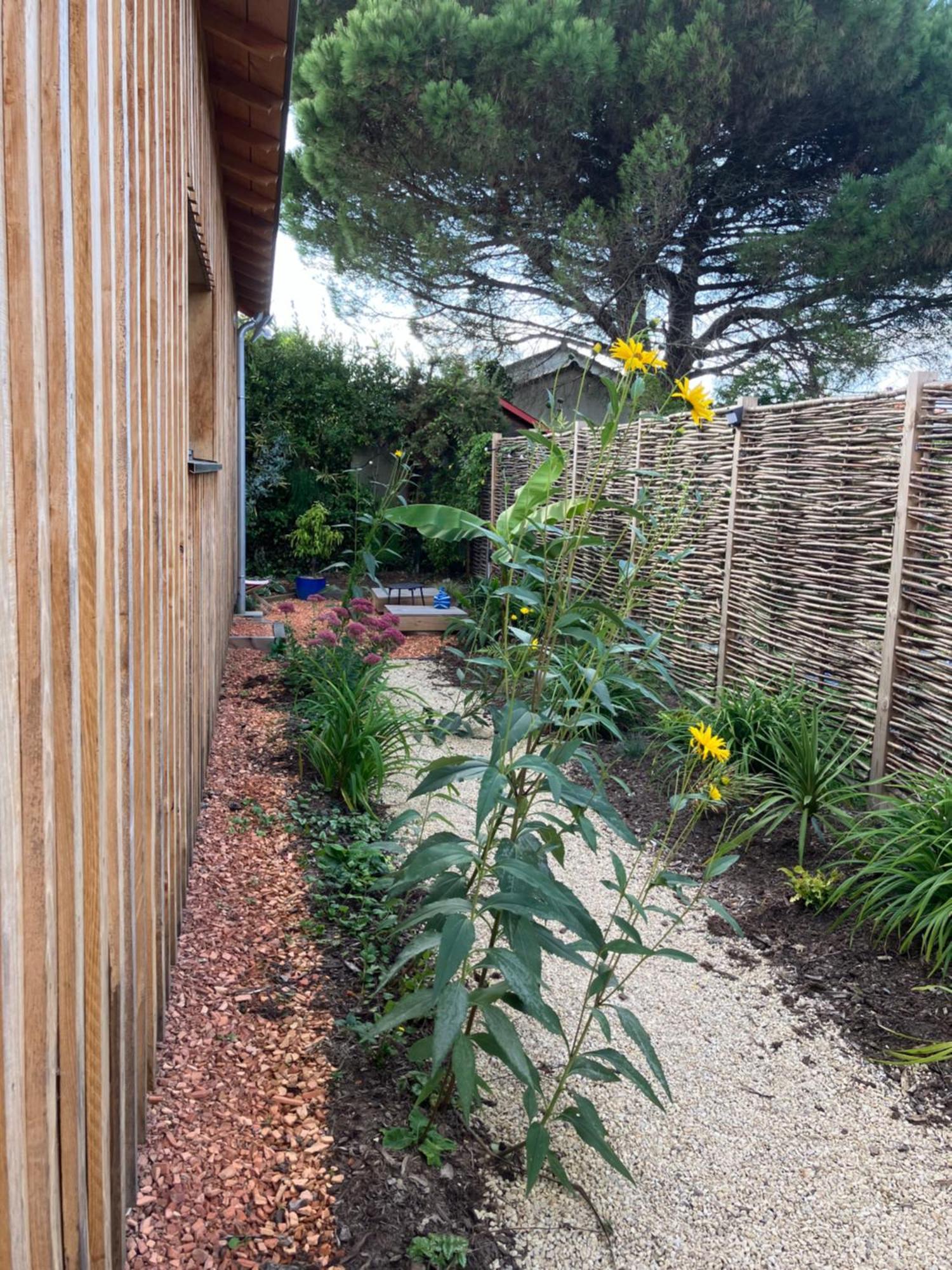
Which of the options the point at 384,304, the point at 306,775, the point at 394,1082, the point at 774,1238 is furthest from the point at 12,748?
the point at 384,304

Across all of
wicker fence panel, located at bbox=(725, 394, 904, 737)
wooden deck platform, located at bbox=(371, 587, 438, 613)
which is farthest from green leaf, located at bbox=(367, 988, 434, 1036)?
wooden deck platform, located at bbox=(371, 587, 438, 613)

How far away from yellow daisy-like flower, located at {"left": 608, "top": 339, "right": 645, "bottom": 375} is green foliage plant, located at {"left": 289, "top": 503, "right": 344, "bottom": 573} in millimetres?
10283

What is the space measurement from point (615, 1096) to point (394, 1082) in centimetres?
65

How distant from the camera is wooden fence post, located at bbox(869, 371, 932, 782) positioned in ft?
13.5

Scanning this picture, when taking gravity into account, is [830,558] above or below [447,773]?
above

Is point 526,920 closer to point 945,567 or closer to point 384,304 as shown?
point 945,567

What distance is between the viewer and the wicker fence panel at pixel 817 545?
14.5 feet

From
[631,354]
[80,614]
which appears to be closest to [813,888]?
[631,354]

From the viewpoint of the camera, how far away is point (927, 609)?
4.02 metres

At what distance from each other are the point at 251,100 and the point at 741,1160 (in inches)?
175

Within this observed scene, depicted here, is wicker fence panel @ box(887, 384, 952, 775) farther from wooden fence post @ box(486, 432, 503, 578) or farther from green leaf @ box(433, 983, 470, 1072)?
wooden fence post @ box(486, 432, 503, 578)

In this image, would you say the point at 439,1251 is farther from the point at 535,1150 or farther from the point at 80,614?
the point at 80,614

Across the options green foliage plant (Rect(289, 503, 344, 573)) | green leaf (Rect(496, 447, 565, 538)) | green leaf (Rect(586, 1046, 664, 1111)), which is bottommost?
green leaf (Rect(586, 1046, 664, 1111))

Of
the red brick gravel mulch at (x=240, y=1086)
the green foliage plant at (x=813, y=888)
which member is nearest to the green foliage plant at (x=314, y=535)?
the red brick gravel mulch at (x=240, y=1086)
